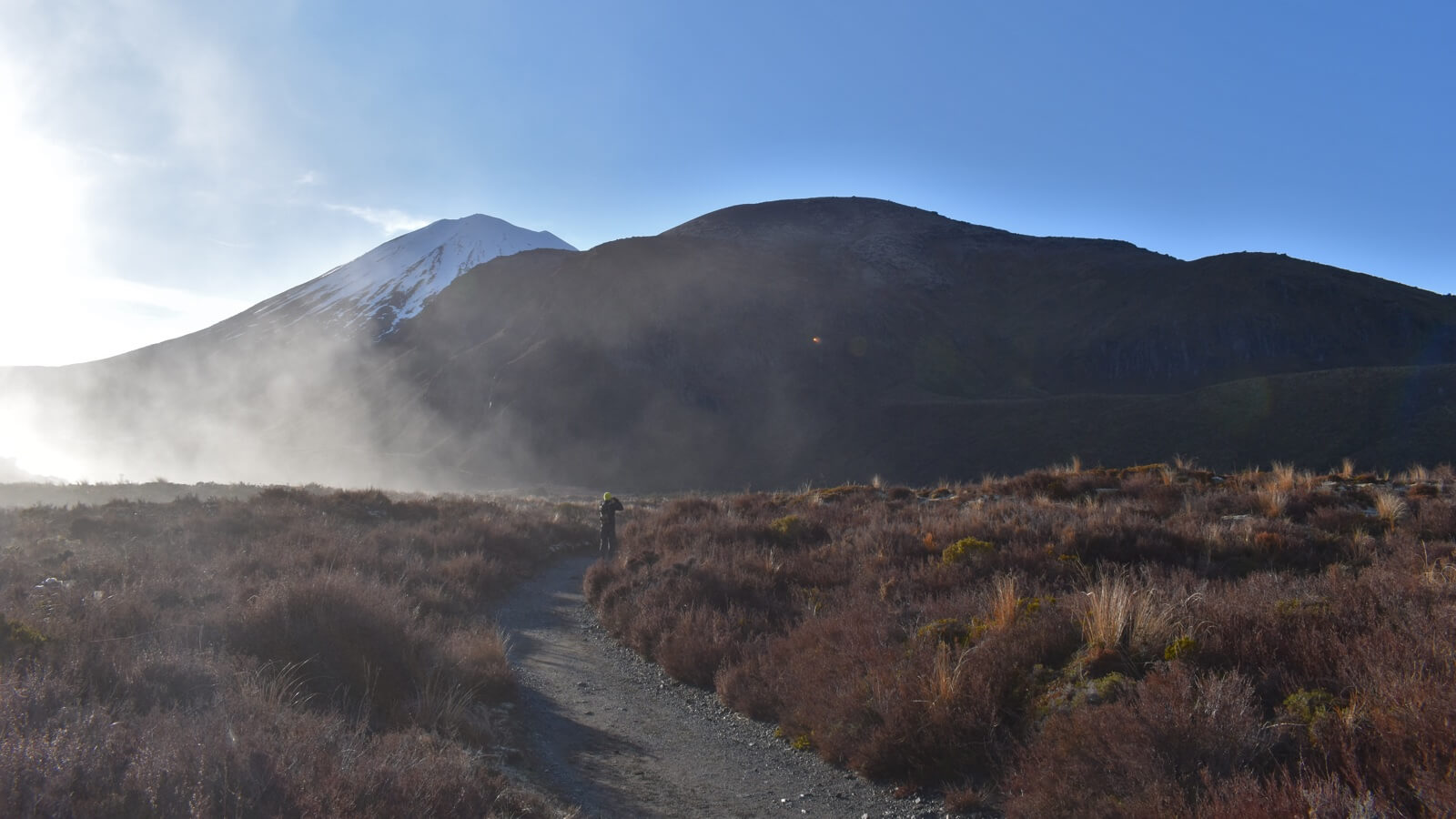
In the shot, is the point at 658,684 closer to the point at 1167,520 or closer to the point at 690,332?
the point at 1167,520

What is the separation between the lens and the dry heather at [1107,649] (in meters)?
3.55

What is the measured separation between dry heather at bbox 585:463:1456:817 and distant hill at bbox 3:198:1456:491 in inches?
1608

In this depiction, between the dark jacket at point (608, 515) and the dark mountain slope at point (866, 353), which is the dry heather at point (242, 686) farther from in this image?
the dark mountain slope at point (866, 353)

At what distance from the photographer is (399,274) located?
4983 inches

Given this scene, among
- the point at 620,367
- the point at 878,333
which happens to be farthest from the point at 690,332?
the point at 878,333

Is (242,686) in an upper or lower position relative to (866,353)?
lower

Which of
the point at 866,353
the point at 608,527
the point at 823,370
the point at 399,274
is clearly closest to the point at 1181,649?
the point at 608,527

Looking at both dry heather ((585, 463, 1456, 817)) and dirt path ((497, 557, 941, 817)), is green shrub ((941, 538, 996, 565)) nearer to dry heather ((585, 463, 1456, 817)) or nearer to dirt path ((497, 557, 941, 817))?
dry heather ((585, 463, 1456, 817))

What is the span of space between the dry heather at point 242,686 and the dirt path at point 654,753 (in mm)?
543

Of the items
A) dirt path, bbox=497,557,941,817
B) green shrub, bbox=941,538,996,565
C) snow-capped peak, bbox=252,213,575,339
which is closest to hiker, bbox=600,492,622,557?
dirt path, bbox=497,557,941,817

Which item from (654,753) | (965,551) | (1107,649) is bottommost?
(654,753)

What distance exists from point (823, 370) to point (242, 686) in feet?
218

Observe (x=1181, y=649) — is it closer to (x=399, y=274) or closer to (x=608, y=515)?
(x=608, y=515)

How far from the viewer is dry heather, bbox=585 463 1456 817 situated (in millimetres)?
3549
